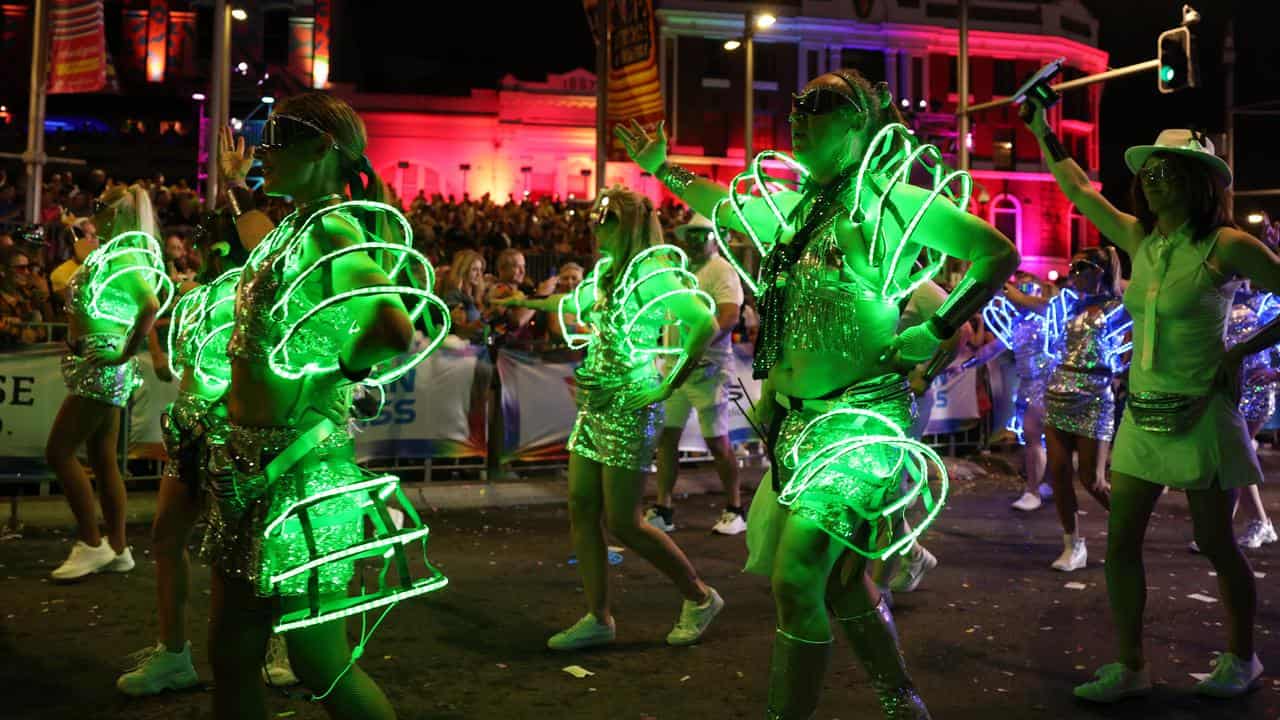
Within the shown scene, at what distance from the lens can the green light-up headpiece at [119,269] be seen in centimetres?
608

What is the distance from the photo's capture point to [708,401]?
898cm

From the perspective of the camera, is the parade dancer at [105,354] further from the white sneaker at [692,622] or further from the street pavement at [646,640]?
the white sneaker at [692,622]

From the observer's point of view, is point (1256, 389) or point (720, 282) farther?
point (1256, 389)

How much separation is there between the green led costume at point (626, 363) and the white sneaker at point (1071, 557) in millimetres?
3546

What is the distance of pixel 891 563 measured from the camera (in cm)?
627

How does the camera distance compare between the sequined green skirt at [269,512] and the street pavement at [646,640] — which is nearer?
the sequined green skirt at [269,512]

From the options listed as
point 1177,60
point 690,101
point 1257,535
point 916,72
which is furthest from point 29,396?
point 916,72

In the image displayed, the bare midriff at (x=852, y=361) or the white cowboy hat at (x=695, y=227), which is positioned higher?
the white cowboy hat at (x=695, y=227)

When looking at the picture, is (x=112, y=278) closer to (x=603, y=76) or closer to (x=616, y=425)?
(x=616, y=425)

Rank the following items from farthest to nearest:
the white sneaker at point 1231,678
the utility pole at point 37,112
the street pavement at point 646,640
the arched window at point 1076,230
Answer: the arched window at point 1076,230 → the utility pole at point 37,112 → the white sneaker at point 1231,678 → the street pavement at point 646,640

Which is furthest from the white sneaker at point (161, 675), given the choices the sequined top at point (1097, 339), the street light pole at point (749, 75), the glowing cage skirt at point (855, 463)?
the street light pole at point (749, 75)

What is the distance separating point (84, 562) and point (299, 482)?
473cm

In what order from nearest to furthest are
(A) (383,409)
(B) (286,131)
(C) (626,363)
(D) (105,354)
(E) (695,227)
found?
(B) (286,131) < (C) (626,363) < (D) (105,354) < (E) (695,227) < (A) (383,409)

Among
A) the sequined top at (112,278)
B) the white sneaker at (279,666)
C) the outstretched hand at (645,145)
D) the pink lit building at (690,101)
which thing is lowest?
the white sneaker at (279,666)
